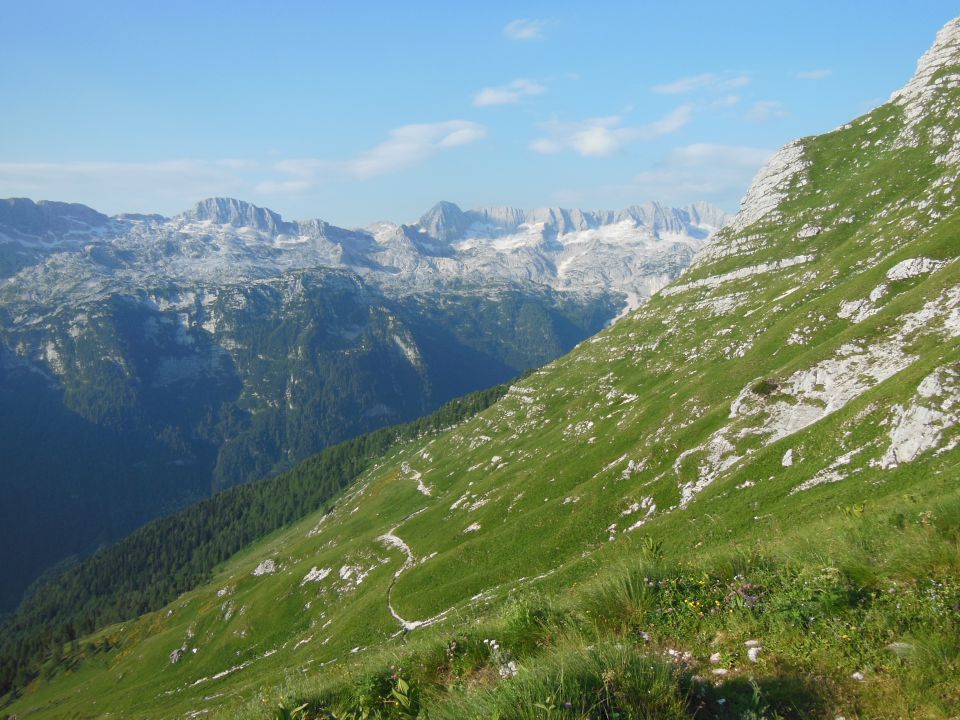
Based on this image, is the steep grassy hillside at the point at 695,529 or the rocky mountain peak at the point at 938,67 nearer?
the steep grassy hillside at the point at 695,529

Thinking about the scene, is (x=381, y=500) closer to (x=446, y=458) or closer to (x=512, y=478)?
(x=446, y=458)

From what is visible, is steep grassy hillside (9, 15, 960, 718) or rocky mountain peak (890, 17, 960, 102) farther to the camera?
rocky mountain peak (890, 17, 960, 102)

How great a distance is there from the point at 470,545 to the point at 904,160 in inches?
5672

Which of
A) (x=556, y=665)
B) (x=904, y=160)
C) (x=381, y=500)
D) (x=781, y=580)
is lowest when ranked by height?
(x=381, y=500)

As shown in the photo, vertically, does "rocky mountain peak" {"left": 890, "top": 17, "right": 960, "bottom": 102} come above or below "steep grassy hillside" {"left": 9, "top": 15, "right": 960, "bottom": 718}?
above

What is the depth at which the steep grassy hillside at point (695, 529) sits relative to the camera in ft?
23.8

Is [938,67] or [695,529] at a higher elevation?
[938,67]

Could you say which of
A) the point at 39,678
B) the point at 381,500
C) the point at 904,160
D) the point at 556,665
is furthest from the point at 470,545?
the point at 39,678

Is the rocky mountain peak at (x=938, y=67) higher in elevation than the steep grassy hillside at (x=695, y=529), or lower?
higher

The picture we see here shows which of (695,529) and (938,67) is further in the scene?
(938,67)

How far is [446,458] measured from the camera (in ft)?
498

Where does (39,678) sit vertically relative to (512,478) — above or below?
below

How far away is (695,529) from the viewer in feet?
129

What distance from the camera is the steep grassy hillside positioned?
7.24 meters
